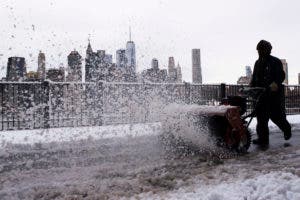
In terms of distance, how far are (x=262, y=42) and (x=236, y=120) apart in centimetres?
192

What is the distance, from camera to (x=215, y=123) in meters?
6.65

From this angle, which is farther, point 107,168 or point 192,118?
point 192,118

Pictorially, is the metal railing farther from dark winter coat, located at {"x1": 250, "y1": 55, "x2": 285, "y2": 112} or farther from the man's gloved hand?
the man's gloved hand

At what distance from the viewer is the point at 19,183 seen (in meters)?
4.59

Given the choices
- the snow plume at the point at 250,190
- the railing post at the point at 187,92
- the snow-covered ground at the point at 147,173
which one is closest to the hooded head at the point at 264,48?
the snow-covered ground at the point at 147,173

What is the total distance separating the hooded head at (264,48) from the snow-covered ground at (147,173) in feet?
5.21

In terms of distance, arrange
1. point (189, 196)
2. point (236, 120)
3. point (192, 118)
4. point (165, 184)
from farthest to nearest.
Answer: point (192, 118), point (236, 120), point (165, 184), point (189, 196)

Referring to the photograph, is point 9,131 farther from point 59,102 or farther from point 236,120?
point 236,120

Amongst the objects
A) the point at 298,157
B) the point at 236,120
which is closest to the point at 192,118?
the point at 236,120

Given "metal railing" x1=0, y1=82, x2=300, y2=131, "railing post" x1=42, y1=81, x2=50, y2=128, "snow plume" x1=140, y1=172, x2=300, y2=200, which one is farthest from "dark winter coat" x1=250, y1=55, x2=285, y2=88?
"railing post" x1=42, y1=81, x2=50, y2=128

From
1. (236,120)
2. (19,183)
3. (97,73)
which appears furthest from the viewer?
(97,73)

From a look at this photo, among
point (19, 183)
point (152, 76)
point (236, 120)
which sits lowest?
point (19, 183)

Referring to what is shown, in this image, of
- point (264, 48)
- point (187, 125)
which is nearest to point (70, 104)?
point (187, 125)

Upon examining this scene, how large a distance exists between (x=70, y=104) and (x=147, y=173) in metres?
8.42
